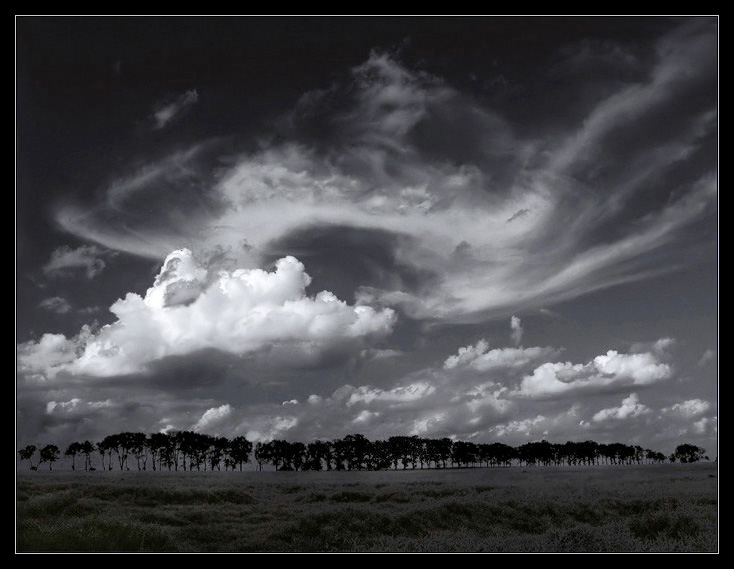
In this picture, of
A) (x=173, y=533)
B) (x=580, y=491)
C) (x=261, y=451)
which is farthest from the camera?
(x=261, y=451)

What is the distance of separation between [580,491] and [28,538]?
39.2 metres

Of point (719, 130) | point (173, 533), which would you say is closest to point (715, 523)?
point (719, 130)

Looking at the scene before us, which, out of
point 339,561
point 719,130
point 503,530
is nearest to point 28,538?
point 339,561

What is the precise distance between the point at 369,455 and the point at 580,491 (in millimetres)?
45637

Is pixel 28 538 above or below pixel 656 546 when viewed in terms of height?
above

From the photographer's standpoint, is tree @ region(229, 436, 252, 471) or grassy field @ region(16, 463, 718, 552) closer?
grassy field @ region(16, 463, 718, 552)

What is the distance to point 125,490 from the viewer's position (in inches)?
1692

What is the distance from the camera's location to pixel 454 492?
48.4 metres

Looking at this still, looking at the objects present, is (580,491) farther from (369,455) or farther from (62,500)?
(369,455)

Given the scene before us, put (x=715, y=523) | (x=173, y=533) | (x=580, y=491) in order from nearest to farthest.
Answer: (x=173, y=533)
(x=715, y=523)
(x=580, y=491)

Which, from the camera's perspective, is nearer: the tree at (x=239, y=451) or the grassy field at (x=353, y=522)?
the grassy field at (x=353, y=522)

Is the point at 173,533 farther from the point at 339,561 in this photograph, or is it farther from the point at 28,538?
the point at 339,561

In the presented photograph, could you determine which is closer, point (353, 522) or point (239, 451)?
point (353, 522)

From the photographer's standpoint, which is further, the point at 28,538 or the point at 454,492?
the point at 454,492
